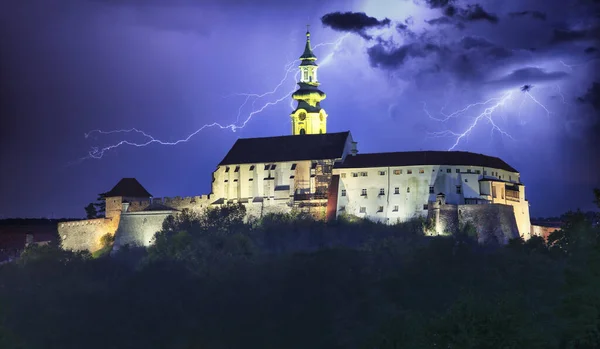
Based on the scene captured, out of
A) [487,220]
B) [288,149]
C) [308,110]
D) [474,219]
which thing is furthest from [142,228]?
[487,220]

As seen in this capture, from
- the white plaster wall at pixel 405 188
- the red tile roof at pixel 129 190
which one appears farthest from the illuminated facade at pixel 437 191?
the red tile roof at pixel 129 190

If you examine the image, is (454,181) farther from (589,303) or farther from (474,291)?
(589,303)

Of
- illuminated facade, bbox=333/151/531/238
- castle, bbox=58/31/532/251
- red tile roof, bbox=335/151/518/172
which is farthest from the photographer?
red tile roof, bbox=335/151/518/172

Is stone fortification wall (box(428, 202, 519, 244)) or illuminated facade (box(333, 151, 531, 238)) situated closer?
stone fortification wall (box(428, 202, 519, 244))

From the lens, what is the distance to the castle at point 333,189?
109500mm

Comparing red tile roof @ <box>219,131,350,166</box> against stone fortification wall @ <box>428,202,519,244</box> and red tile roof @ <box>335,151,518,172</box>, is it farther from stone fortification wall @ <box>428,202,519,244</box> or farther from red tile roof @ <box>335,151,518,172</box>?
stone fortification wall @ <box>428,202,519,244</box>

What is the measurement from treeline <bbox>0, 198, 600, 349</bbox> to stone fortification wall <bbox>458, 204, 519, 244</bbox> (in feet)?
2.43

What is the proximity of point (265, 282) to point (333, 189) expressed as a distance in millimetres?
9458

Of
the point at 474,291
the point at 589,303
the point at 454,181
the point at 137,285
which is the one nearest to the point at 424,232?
the point at 454,181

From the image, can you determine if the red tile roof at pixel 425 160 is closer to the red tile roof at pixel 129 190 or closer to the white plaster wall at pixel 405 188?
the white plaster wall at pixel 405 188

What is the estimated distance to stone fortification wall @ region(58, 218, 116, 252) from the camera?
12125cm

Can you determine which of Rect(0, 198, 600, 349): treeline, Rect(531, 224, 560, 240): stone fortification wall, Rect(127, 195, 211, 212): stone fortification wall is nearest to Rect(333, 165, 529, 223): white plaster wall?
Rect(0, 198, 600, 349): treeline

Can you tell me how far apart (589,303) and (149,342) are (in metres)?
36.0

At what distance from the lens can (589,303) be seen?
72812 mm
